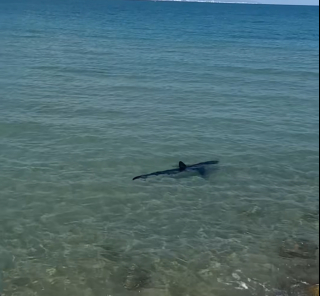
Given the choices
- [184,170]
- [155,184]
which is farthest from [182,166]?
[155,184]

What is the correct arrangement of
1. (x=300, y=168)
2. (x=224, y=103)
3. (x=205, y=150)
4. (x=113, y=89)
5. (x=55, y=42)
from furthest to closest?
1. (x=55, y=42)
2. (x=113, y=89)
3. (x=224, y=103)
4. (x=205, y=150)
5. (x=300, y=168)

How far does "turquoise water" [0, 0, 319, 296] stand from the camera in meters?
12.5

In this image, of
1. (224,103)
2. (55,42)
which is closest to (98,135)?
(224,103)

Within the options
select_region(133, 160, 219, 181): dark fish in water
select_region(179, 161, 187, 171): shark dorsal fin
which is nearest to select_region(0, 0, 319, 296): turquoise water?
select_region(133, 160, 219, 181): dark fish in water

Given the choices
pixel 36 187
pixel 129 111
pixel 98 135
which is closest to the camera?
pixel 36 187

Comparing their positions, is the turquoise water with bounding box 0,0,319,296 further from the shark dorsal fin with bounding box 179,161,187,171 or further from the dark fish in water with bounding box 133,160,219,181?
the shark dorsal fin with bounding box 179,161,187,171

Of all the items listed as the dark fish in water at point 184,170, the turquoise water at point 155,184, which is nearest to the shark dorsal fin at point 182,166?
the dark fish in water at point 184,170

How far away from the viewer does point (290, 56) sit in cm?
4725

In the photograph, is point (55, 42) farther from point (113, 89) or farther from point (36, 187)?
point (36, 187)

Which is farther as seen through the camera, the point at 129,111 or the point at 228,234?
the point at 129,111

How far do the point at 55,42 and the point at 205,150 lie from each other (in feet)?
125

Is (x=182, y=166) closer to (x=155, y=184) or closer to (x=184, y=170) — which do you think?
(x=184, y=170)

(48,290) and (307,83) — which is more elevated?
(307,83)

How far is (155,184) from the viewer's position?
1750 cm
